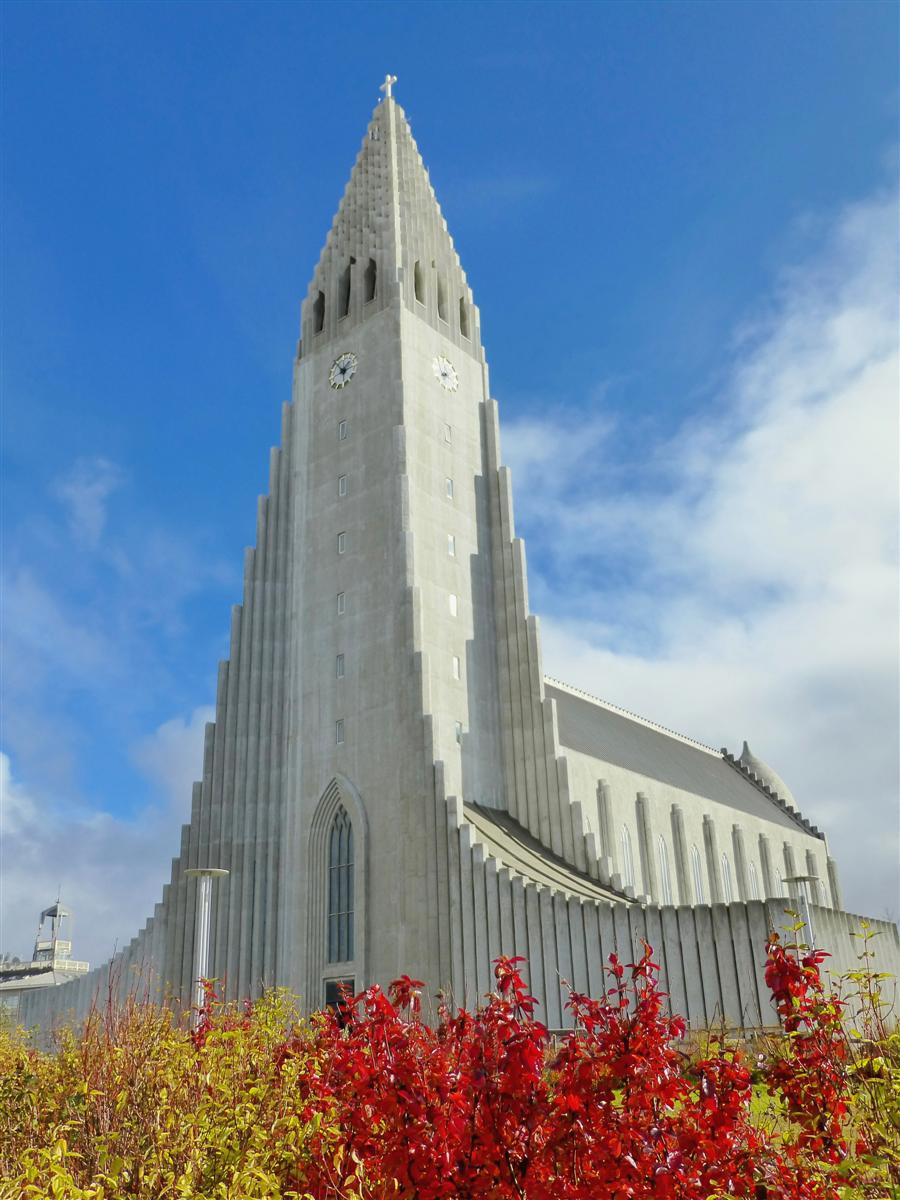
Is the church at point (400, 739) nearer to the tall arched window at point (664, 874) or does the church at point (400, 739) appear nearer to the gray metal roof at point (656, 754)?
the tall arched window at point (664, 874)

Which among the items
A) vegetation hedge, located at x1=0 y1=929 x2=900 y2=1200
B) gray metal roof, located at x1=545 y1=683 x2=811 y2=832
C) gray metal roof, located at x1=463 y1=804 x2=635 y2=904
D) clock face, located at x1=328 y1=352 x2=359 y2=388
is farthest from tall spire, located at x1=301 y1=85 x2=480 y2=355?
vegetation hedge, located at x1=0 y1=929 x2=900 y2=1200

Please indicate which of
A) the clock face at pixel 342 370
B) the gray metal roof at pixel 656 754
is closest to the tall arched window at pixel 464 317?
the clock face at pixel 342 370

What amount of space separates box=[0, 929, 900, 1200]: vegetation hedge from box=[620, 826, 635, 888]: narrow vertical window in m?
36.3

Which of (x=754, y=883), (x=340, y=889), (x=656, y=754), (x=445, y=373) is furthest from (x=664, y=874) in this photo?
(x=445, y=373)

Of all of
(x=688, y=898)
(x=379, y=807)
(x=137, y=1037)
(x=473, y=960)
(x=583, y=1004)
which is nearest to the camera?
(x=583, y=1004)

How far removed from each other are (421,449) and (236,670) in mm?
11944

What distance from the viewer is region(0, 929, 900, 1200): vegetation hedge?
6.09 metres

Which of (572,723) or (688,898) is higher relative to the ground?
(572,723)

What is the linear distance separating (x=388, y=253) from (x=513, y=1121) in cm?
4342

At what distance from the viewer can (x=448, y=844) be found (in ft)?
112

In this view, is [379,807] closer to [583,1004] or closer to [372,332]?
[372,332]

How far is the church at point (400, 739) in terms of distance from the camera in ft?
109

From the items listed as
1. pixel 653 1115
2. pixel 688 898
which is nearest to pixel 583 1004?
pixel 653 1115

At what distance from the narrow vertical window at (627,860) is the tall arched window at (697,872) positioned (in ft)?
17.7
